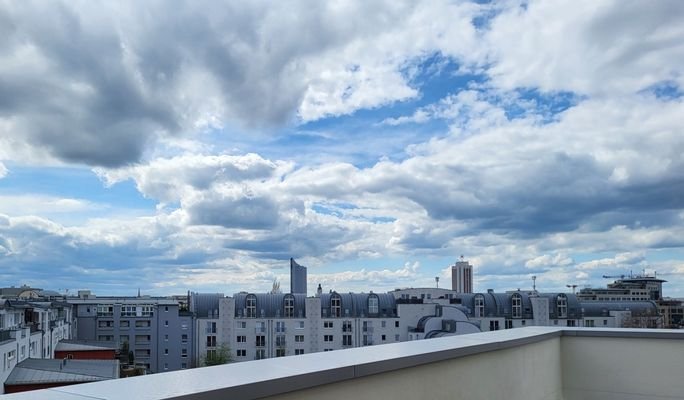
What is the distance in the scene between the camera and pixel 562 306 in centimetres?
4531

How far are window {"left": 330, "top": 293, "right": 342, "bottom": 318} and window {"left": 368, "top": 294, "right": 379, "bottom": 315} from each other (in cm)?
221

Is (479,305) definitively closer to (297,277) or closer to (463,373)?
(297,277)

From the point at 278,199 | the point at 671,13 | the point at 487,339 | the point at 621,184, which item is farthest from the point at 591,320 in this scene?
the point at 487,339

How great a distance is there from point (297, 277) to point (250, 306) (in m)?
13.2

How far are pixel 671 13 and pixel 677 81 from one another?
18.3ft

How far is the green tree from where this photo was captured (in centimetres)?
4067

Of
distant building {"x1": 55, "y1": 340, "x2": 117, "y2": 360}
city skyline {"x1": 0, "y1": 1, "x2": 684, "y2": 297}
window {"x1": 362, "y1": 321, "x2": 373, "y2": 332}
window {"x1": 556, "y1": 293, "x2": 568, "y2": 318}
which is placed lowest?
window {"x1": 362, "y1": 321, "x2": 373, "y2": 332}

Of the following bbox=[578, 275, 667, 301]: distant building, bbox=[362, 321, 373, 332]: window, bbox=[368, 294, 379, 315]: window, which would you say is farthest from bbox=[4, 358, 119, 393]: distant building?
bbox=[578, 275, 667, 301]: distant building

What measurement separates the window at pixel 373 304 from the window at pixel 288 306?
5.84 meters

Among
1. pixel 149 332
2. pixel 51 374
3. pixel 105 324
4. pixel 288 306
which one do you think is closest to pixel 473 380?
pixel 51 374

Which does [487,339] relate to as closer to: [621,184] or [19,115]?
[621,184]

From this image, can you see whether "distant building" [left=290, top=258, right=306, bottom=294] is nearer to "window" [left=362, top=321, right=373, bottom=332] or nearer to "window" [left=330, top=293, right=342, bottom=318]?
"window" [left=330, top=293, right=342, bottom=318]

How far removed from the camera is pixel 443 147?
18500mm

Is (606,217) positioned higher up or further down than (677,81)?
further down
